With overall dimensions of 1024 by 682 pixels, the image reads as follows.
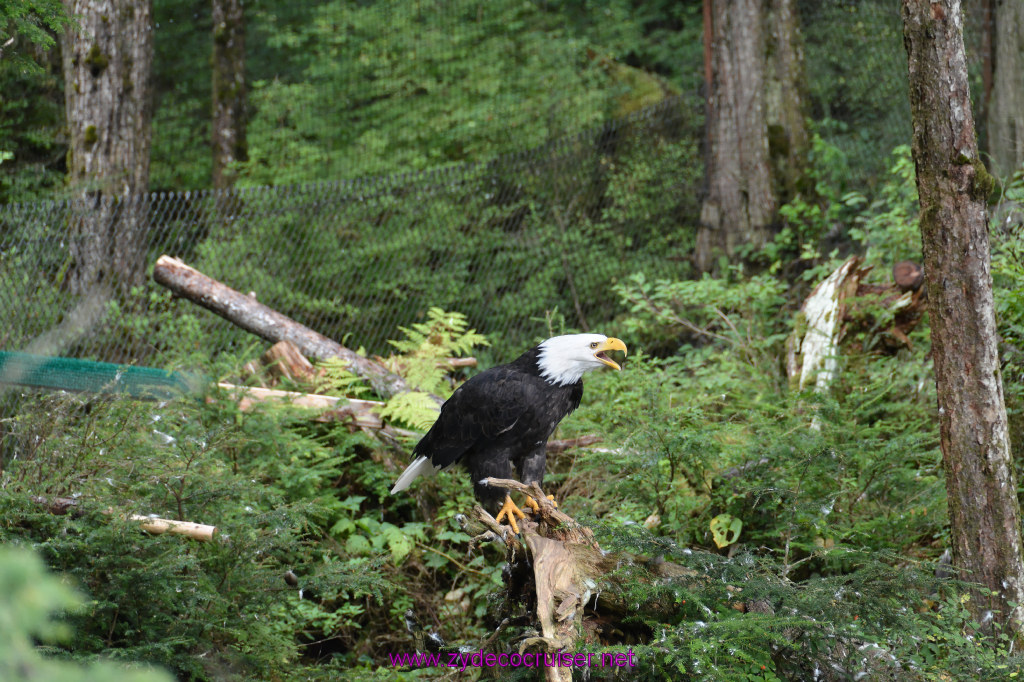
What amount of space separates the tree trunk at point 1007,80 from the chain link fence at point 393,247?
2961mm

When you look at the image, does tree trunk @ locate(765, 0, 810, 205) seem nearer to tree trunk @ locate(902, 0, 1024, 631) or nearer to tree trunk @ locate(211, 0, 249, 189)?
tree trunk @ locate(902, 0, 1024, 631)

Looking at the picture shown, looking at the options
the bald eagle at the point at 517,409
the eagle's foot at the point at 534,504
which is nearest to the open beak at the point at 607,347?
the bald eagle at the point at 517,409

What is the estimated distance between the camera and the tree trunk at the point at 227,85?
1183 cm

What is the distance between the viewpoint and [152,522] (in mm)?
3240

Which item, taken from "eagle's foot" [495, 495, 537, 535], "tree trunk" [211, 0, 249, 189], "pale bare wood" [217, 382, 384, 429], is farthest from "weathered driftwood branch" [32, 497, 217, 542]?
"tree trunk" [211, 0, 249, 189]

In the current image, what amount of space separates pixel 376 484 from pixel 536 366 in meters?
1.91

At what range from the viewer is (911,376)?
18.1 feet

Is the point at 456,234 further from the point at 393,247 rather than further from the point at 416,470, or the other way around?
the point at 416,470

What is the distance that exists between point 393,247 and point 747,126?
3.92 meters

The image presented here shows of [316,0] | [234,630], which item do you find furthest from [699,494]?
[316,0]

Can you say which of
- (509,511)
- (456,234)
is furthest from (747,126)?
(509,511)

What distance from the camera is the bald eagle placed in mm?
4133

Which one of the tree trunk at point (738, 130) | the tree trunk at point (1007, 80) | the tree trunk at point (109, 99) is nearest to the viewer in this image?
the tree trunk at point (1007, 80)

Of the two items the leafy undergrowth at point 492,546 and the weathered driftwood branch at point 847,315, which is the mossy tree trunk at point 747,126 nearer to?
the leafy undergrowth at point 492,546
